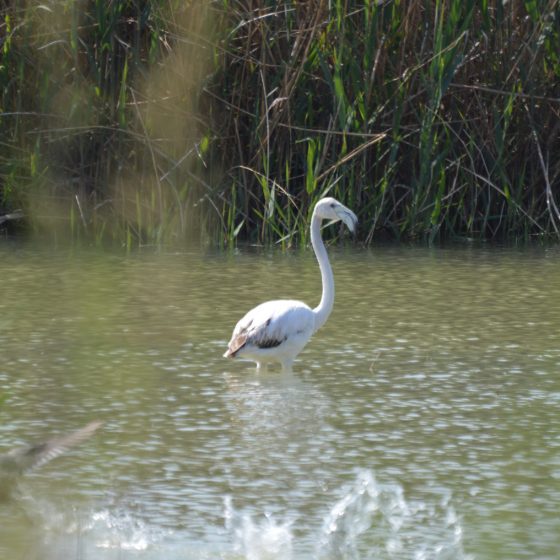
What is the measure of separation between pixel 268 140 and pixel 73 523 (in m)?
6.41

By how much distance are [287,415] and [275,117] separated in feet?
15.7

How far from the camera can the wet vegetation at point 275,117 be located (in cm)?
1027

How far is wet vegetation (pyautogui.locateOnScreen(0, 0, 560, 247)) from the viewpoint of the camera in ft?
33.7

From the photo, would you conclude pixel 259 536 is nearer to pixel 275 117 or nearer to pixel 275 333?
pixel 275 333

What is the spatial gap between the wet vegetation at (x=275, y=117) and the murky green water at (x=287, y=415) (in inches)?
41.6

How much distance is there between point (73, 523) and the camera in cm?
409

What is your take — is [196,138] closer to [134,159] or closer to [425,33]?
[134,159]

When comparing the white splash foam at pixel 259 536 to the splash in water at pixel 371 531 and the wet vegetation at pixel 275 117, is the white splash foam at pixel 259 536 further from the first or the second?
the wet vegetation at pixel 275 117

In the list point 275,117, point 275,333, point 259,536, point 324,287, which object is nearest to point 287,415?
point 275,333

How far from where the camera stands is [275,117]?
1035 cm

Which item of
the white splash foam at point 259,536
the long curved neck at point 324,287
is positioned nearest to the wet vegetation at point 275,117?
the long curved neck at point 324,287

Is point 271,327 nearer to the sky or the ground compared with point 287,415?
nearer to the sky

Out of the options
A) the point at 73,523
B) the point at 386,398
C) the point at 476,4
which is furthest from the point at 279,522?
the point at 476,4

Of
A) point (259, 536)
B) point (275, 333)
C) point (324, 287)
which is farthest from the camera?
point (324, 287)
